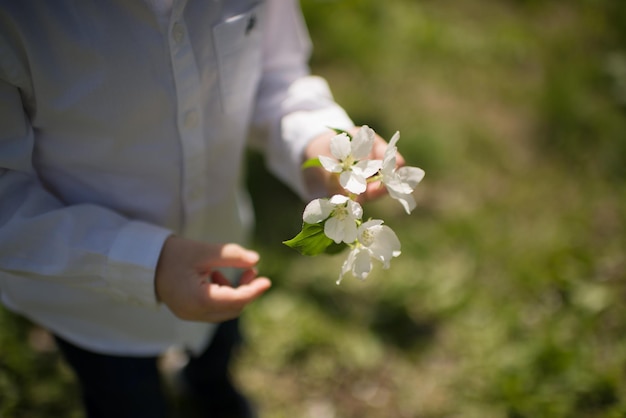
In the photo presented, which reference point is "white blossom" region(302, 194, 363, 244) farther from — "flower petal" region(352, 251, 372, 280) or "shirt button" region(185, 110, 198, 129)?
"shirt button" region(185, 110, 198, 129)

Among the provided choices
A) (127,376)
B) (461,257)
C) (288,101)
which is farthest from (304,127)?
(461,257)

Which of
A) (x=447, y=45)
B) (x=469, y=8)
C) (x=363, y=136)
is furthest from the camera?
(x=469, y=8)

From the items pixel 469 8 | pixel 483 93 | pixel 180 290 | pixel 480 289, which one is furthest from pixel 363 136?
pixel 469 8

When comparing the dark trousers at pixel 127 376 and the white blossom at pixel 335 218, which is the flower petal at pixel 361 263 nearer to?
the white blossom at pixel 335 218

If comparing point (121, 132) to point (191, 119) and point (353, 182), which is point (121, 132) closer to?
point (191, 119)

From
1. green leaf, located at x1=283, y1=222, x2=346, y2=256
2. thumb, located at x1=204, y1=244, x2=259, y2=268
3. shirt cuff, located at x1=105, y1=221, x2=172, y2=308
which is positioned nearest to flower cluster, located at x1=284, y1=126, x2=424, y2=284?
green leaf, located at x1=283, y1=222, x2=346, y2=256

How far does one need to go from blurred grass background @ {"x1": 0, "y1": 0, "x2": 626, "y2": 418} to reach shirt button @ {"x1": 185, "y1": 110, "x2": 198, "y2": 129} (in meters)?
0.96

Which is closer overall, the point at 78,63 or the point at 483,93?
the point at 78,63

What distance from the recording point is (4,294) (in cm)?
107

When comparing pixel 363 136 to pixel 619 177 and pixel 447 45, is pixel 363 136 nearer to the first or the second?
pixel 619 177

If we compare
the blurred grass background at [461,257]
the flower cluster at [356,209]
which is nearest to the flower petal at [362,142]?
the flower cluster at [356,209]

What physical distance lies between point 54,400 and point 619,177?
86.5 inches

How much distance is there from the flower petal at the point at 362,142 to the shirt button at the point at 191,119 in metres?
0.33

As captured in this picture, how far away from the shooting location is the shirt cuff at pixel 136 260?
814mm
